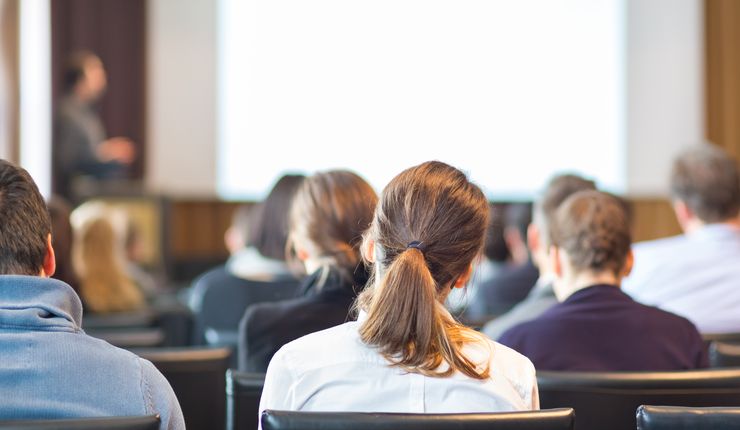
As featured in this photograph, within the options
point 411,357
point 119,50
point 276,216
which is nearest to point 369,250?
point 411,357

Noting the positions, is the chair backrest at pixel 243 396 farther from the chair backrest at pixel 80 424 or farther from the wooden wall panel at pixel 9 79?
the wooden wall panel at pixel 9 79

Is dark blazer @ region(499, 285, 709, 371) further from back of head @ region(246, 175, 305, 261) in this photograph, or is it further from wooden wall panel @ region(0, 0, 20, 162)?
wooden wall panel @ region(0, 0, 20, 162)

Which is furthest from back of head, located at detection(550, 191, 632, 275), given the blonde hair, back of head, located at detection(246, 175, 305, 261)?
the blonde hair

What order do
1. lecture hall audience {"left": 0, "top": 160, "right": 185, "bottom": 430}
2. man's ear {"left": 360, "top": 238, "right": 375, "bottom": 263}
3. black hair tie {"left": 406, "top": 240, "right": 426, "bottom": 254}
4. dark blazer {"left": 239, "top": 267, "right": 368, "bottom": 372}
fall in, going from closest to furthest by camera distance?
lecture hall audience {"left": 0, "top": 160, "right": 185, "bottom": 430} → black hair tie {"left": 406, "top": 240, "right": 426, "bottom": 254} → man's ear {"left": 360, "top": 238, "right": 375, "bottom": 263} → dark blazer {"left": 239, "top": 267, "right": 368, "bottom": 372}

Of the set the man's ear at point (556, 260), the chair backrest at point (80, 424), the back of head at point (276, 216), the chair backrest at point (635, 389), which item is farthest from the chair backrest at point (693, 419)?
the back of head at point (276, 216)

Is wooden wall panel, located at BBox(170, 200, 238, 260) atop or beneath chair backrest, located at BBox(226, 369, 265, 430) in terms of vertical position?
beneath

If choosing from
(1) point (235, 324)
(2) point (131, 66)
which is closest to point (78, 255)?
(1) point (235, 324)

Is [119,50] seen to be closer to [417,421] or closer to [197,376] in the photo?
[197,376]

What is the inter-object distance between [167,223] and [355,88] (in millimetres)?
2012

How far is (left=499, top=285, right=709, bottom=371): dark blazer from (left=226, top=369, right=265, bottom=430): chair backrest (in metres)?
0.62

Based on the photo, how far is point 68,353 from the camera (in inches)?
61.1

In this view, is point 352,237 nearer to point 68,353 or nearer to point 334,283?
point 334,283

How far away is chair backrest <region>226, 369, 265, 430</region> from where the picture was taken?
1873 mm

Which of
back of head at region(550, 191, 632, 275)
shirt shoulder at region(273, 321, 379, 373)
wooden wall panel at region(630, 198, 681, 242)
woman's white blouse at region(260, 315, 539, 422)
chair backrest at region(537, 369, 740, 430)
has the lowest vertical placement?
wooden wall panel at region(630, 198, 681, 242)
